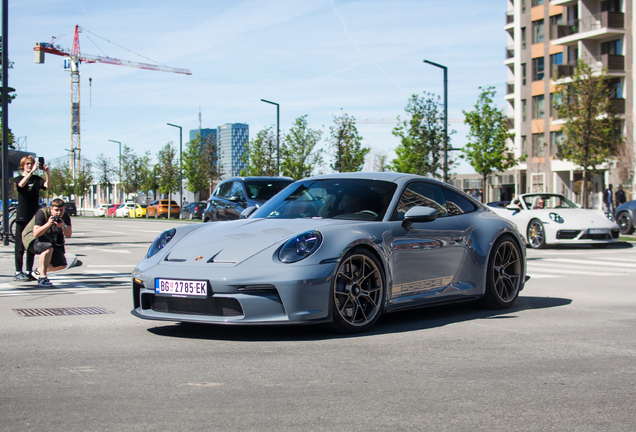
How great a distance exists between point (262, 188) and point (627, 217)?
522 inches

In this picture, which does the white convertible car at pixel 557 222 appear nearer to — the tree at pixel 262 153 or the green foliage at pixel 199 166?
the tree at pixel 262 153

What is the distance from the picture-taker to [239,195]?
1798 centimetres

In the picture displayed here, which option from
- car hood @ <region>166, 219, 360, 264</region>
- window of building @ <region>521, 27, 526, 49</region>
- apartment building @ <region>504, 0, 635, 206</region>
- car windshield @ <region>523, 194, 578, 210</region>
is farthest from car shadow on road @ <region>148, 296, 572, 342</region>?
window of building @ <region>521, 27, 526, 49</region>

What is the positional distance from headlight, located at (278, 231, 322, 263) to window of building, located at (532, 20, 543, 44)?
56.0m

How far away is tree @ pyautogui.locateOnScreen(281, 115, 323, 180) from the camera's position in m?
49.5

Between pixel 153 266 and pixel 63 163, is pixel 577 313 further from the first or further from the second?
pixel 63 163

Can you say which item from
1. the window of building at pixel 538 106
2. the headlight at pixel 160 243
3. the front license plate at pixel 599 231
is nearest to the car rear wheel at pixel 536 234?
the front license plate at pixel 599 231

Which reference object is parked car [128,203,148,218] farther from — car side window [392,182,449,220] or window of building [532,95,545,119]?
car side window [392,182,449,220]

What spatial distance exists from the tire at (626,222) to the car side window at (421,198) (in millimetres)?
19382

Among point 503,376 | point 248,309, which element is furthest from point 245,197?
point 503,376

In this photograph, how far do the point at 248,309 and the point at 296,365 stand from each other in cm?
81

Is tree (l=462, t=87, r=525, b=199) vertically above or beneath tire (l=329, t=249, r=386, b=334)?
above

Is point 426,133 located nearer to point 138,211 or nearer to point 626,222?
point 626,222

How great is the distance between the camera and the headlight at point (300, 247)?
5520mm
